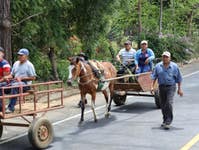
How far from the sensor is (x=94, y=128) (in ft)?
40.3

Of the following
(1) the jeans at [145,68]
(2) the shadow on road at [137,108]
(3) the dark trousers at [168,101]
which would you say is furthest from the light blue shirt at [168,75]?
(1) the jeans at [145,68]

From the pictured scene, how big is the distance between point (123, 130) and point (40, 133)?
2.45 m

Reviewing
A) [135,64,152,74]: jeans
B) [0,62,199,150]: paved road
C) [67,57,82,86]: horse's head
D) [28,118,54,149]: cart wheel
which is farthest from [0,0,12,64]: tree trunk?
[28,118,54,149]: cart wheel

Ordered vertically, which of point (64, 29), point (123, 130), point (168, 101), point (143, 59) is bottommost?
point (123, 130)

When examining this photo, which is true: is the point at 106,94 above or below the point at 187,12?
below

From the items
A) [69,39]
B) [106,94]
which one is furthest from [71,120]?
[69,39]

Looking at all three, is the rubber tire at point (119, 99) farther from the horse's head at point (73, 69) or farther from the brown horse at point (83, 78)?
the horse's head at point (73, 69)

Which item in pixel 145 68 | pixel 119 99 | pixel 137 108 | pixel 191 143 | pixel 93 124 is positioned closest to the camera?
pixel 191 143

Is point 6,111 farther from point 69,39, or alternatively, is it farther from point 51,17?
point 69,39

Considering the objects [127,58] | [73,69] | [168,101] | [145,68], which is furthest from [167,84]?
[127,58]

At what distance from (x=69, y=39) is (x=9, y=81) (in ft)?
36.4

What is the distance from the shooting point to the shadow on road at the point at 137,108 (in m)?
14.8

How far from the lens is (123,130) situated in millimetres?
11898

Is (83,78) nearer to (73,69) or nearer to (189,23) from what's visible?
(73,69)
